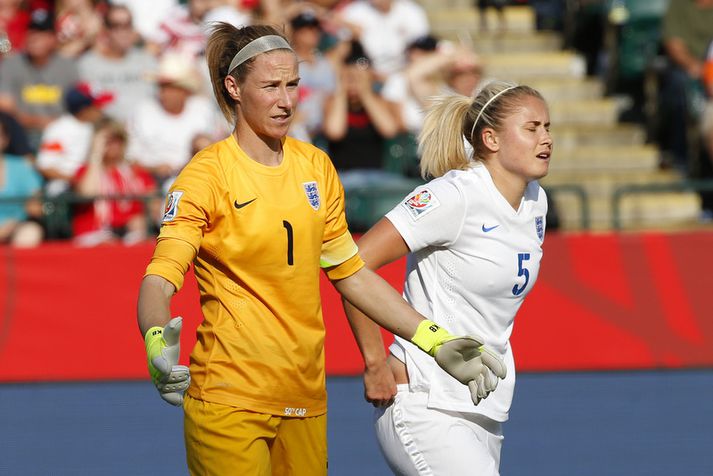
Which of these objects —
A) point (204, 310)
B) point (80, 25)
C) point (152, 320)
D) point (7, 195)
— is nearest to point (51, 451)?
point (7, 195)

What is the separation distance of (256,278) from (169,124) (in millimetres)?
7123

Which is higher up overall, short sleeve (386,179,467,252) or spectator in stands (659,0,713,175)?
short sleeve (386,179,467,252)

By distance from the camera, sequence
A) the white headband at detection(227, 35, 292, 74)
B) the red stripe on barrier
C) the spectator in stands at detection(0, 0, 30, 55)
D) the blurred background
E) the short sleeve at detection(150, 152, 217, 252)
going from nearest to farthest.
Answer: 1. the short sleeve at detection(150, 152, 217, 252)
2. the white headband at detection(227, 35, 292, 74)
3. the blurred background
4. the red stripe on barrier
5. the spectator in stands at detection(0, 0, 30, 55)

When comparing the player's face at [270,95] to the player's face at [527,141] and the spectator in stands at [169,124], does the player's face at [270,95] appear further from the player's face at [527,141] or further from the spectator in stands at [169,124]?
the spectator in stands at [169,124]

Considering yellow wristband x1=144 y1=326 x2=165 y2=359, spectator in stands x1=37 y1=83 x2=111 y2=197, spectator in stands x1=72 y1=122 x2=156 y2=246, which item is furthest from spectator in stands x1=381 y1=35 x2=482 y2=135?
yellow wristband x1=144 y1=326 x2=165 y2=359

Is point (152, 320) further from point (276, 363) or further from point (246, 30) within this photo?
point (246, 30)

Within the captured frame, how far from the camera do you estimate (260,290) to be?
4328 millimetres

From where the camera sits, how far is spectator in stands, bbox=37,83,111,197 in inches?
436

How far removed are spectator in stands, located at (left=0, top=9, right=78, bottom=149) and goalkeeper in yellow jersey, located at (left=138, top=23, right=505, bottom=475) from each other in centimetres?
771

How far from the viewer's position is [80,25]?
12789mm

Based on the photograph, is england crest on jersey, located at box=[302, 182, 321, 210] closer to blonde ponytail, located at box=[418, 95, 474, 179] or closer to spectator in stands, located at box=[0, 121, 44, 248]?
blonde ponytail, located at box=[418, 95, 474, 179]

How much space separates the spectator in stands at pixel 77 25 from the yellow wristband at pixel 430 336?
888 centimetres

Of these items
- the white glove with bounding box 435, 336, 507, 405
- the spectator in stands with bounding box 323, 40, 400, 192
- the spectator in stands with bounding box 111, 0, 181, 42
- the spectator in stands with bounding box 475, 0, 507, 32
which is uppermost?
the spectator in stands with bounding box 111, 0, 181, 42

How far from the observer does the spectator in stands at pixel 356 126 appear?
11.3 meters
